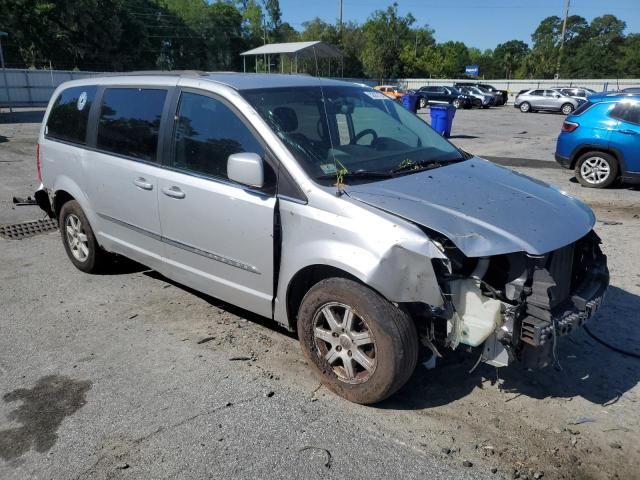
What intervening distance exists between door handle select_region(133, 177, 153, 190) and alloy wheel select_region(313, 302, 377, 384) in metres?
1.80

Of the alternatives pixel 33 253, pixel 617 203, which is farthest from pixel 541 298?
pixel 617 203

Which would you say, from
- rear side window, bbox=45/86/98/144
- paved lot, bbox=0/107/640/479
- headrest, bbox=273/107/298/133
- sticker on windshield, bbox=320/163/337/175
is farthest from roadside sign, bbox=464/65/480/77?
sticker on windshield, bbox=320/163/337/175

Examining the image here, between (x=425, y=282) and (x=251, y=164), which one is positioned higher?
(x=251, y=164)

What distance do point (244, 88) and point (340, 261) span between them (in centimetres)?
151

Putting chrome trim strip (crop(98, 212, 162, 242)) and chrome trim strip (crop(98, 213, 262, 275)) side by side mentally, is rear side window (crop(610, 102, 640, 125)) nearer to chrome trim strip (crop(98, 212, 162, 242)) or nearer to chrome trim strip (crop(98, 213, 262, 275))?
chrome trim strip (crop(98, 213, 262, 275))

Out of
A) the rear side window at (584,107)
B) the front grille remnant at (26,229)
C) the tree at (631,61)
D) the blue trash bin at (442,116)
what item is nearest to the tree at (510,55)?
the tree at (631,61)

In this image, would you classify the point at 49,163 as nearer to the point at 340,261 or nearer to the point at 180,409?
the point at 180,409

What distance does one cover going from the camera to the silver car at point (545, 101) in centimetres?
3397

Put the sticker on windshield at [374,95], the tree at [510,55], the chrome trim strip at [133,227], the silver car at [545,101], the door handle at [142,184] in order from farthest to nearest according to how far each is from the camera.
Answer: the tree at [510,55] < the silver car at [545,101] < the sticker on windshield at [374,95] < the chrome trim strip at [133,227] < the door handle at [142,184]

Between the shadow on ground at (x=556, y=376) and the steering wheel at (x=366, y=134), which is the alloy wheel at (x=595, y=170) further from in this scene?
the steering wheel at (x=366, y=134)

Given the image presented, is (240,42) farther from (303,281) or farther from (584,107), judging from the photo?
(303,281)

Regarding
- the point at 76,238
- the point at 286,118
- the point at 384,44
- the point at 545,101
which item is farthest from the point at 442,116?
the point at 384,44

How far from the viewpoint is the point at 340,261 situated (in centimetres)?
301

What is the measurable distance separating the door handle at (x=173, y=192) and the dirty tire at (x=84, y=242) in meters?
1.46
